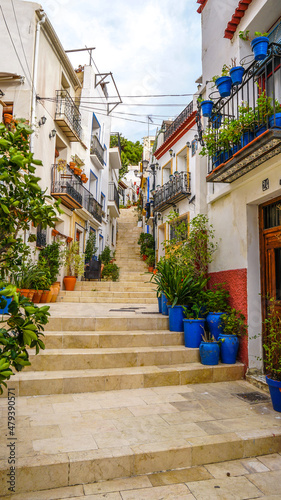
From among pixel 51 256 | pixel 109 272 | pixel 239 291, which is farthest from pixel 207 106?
pixel 109 272

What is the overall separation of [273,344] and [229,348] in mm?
1086

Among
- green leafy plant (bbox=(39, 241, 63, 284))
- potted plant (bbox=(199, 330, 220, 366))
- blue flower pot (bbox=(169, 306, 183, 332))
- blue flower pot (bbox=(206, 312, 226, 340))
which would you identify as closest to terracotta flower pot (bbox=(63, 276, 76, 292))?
green leafy plant (bbox=(39, 241, 63, 284))

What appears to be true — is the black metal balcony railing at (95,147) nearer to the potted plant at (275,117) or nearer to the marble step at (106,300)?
the marble step at (106,300)

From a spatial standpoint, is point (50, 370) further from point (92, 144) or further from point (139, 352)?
point (92, 144)

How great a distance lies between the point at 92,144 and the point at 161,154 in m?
3.68

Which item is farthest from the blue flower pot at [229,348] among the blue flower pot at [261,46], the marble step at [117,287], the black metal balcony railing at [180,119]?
the black metal balcony railing at [180,119]

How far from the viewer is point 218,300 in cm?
570

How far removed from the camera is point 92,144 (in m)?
17.3

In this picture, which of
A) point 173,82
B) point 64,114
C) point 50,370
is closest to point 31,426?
point 50,370

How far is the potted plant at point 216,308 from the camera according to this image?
218 inches

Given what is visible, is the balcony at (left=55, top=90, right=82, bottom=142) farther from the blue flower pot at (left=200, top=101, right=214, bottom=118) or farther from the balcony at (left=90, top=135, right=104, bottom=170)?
the blue flower pot at (left=200, top=101, right=214, bottom=118)

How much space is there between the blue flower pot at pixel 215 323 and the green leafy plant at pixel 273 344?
687 mm

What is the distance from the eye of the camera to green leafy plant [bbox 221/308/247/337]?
5.25 m

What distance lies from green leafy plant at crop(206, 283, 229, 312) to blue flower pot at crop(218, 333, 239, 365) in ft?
1.73
